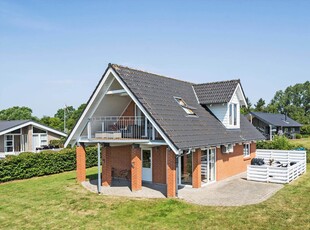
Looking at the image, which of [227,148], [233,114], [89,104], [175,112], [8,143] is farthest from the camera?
[8,143]

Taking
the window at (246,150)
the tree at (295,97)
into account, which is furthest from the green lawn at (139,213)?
the tree at (295,97)

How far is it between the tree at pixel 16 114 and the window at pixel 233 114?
82552mm

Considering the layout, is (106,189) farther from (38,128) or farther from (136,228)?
(38,128)

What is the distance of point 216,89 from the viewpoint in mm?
22094

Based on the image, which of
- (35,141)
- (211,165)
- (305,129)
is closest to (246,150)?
(211,165)

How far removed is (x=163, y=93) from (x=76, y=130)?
6052 mm

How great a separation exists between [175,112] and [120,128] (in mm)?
4099

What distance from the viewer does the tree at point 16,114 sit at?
3679 inches

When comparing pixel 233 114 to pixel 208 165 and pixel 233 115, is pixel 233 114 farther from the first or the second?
pixel 208 165

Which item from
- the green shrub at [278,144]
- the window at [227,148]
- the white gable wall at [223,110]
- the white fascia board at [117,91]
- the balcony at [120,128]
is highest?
the white fascia board at [117,91]

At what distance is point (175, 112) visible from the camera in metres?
17.3

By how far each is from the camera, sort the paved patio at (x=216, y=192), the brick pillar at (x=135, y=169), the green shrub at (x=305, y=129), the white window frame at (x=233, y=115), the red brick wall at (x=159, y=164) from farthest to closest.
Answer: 1. the green shrub at (x=305, y=129)
2. the white window frame at (x=233, y=115)
3. the red brick wall at (x=159, y=164)
4. the brick pillar at (x=135, y=169)
5. the paved patio at (x=216, y=192)

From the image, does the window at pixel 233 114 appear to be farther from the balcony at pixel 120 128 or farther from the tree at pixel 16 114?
the tree at pixel 16 114

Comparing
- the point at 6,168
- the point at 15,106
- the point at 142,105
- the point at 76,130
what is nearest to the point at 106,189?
the point at 76,130
